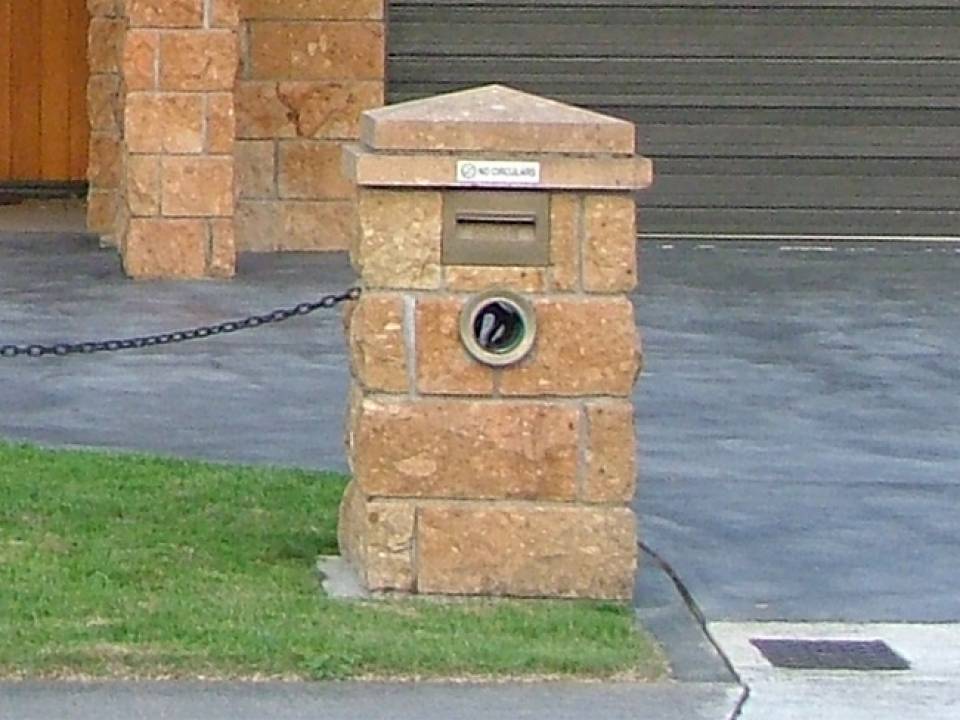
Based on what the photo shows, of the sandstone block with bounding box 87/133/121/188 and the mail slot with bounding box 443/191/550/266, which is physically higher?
the mail slot with bounding box 443/191/550/266

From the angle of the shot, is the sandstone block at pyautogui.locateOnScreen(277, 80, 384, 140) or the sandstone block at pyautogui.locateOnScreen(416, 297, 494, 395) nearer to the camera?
the sandstone block at pyautogui.locateOnScreen(416, 297, 494, 395)

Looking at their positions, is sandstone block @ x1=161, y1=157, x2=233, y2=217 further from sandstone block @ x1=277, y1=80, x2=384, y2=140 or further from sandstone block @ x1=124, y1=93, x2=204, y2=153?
sandstone block @ x1=277, y1=80, x2=384, y2=140

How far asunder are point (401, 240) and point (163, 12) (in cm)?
705

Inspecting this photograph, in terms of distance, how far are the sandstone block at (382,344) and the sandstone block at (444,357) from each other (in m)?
0.05

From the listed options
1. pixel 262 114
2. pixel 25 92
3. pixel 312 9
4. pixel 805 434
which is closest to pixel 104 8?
pixel 262 114

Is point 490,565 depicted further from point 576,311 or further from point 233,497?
point 233,497

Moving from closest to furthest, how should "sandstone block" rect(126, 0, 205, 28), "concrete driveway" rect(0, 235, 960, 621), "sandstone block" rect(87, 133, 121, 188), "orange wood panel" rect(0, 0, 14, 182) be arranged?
"concrete driveway" rect(0, 235, 960, 621)
"sandstone block" rect(126, 0, 205, 28)
"sandstone block" rect(87, 133, 121, 188)
"orange wood panel" rect(0, 0, 14, 182)

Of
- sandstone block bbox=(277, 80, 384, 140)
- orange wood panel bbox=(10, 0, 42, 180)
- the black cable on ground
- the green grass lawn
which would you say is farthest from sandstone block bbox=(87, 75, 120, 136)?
the black cable on ground

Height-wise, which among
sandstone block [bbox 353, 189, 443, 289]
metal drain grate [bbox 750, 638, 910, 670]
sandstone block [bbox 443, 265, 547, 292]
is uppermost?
sandstone block [bbox 353, 189, 443, 289]

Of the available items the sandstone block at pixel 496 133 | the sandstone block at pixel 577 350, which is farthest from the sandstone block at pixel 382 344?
the sandstone block at pixel 496 133

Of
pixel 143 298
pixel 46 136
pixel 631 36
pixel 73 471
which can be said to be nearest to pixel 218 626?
pixel 73 471

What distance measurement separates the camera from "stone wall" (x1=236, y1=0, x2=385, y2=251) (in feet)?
51.7

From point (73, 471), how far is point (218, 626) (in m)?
2.35

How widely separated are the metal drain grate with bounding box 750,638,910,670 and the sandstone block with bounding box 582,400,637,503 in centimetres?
62
